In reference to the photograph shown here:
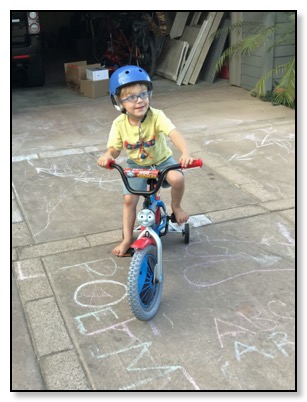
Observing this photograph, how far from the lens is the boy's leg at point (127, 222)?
3.56m

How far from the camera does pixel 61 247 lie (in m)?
4.01

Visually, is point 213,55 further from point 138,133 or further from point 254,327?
point 254,327

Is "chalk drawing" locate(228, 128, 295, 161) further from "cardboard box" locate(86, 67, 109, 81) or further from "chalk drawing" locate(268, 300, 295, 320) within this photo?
"cardboard box" locate(86, 67, 109, 81)

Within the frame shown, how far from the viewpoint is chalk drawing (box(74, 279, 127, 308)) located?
129 inches

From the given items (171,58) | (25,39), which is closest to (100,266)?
(25,39)

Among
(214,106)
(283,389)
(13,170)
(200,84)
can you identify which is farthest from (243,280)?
(200,84)

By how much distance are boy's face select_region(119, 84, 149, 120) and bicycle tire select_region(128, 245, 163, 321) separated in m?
0.85

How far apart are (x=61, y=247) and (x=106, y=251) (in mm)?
364

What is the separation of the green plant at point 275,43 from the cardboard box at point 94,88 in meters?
2.02

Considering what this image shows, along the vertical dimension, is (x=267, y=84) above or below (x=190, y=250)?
above

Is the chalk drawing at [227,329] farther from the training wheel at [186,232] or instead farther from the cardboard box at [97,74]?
the cardboard box at [97,74]

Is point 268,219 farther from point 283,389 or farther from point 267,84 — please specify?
point 267,84

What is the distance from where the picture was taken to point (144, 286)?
120 inches

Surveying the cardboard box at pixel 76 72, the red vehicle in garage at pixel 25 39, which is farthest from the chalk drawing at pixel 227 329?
the red vehicle in garage at pixel 25 39
